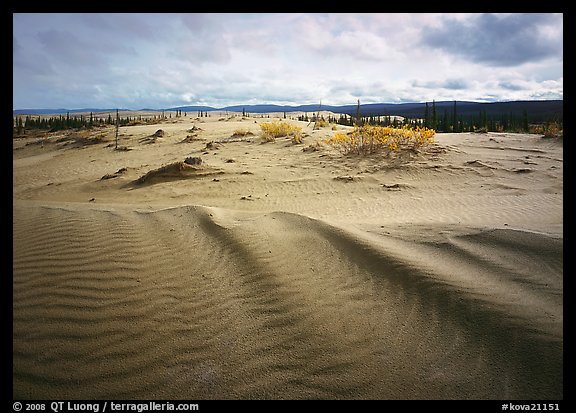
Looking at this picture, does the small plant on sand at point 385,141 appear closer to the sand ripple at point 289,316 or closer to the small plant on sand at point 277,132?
the small plant on sand at point 277,132

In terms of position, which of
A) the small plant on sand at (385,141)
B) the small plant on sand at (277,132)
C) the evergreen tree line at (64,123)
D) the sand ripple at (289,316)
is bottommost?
the sand ripple at (289,316)

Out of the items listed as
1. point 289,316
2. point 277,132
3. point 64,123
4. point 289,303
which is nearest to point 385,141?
point 277,132

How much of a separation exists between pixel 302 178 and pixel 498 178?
4.38 metres

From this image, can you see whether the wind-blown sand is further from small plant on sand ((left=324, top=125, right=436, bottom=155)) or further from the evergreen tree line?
the evergreen tree line

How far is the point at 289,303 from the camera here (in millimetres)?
2547

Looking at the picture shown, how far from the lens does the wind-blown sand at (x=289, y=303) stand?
6.22 ft

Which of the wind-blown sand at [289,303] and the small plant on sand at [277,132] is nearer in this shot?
the wind-blown sand at [289,303]

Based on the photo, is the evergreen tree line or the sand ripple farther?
the evergreen tree line

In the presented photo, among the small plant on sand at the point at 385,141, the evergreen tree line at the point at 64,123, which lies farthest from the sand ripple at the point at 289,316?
the evergreen tree line at the point at 64,123

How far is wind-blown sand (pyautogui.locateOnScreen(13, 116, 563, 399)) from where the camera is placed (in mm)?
1896

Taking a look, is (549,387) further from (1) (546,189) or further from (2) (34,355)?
(1) (546,189)

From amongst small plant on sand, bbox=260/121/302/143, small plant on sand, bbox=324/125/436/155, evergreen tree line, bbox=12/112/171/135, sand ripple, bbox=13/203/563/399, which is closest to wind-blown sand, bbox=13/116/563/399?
sand ripple, bbox=13/203/563/399
